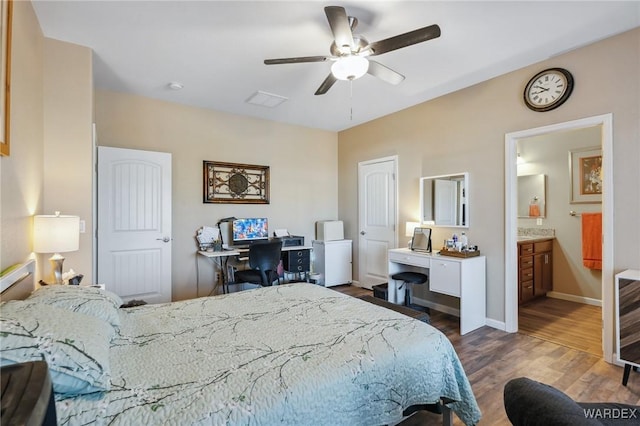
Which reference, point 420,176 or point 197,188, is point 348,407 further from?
point 197,188

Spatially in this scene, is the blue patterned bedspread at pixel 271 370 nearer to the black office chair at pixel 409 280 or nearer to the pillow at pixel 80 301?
the pillow at pixel 80 301

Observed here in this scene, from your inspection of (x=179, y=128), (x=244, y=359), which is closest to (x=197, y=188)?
(x=179, y=128)

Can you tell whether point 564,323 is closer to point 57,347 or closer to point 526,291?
A: point 526,291

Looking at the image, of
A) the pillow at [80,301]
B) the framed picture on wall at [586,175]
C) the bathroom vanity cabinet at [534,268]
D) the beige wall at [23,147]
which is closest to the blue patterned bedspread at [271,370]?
the pillow at [80,301]

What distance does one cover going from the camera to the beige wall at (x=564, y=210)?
4090 mm

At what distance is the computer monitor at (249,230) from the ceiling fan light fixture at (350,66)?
2678 millimetres

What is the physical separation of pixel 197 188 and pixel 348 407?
3699 millimetres

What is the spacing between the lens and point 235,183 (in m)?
4.52

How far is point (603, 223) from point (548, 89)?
1.33 meters

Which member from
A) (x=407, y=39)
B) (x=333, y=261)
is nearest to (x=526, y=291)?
(x=333, y=261)

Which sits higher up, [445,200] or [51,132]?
[51,132]

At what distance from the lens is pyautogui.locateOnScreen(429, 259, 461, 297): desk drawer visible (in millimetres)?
3182

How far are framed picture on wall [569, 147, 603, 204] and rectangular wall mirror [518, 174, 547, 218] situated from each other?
0.35m

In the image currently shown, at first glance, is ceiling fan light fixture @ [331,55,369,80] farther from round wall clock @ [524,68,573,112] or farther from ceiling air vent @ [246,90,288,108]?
round wall clock @ [524,68,573,112]
